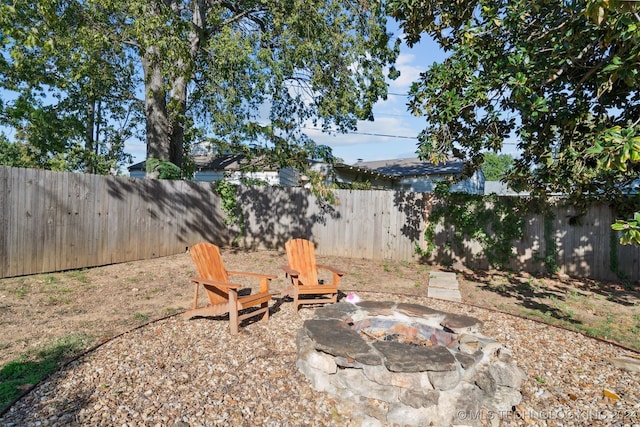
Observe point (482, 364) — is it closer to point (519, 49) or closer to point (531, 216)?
point (519, 49)

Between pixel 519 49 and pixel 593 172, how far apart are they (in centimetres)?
278

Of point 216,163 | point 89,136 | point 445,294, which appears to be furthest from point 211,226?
point 89,136

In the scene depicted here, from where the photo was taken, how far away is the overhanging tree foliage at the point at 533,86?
4375 millimetres

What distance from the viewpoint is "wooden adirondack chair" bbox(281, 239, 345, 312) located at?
452 centimetres

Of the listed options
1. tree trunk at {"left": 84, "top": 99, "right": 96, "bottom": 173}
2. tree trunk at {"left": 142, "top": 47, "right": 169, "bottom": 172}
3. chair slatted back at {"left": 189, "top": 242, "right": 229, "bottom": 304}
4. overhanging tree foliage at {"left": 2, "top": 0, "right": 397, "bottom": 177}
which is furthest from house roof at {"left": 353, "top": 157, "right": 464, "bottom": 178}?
chair slatted back at {"left": 189, "top": 242, "right": 229, "bottom": 304}

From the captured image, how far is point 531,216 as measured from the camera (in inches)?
291

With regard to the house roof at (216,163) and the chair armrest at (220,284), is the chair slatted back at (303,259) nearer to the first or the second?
the chair armrest at (220,284)

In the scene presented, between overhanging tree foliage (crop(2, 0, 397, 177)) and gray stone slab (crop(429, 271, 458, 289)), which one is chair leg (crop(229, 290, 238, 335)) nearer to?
gray stone slab (crop(429, 271, 458, 289))

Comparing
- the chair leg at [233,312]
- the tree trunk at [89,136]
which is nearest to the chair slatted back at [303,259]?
the chair leg at [233,312]

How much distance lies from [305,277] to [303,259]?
25cm

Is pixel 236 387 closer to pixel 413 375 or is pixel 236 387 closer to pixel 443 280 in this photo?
pixel 413 375

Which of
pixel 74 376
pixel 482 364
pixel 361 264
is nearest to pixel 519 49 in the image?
pixel 482 364

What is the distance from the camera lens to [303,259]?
507 centimetres

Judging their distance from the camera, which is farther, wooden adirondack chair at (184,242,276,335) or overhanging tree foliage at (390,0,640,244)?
overhanging tree foliage at (390,0,640,244)
